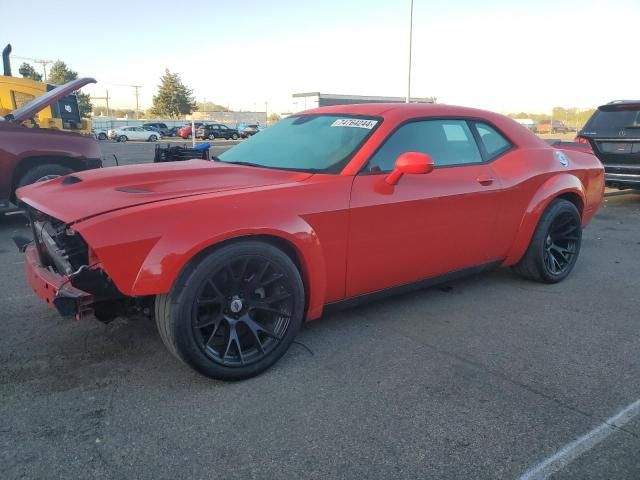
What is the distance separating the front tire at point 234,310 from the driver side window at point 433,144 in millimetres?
939

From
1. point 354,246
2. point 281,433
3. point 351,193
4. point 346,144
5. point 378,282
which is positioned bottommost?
point 281,433

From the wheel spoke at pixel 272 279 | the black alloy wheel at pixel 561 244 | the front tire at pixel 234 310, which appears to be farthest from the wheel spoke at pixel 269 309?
the black alloy wheel at pixel 561 244

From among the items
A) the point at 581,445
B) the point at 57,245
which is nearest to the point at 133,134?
the point at 57,245

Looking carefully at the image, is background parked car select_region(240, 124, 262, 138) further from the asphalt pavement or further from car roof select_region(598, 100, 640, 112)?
the asphalt pavement

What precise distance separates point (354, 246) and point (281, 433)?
1205 millimetres

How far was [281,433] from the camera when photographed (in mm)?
2305

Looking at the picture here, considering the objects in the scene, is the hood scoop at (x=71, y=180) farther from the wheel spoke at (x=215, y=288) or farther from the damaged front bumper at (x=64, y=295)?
the wheel spoke at (x=215, y=288)

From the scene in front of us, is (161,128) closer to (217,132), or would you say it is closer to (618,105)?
(217,132)

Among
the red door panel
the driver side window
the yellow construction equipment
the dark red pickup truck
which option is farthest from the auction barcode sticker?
the yellow construction equipment

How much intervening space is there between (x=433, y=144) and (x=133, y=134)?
42558 mm

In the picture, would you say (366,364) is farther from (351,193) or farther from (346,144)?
(346,144)

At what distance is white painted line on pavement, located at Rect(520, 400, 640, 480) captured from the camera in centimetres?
205

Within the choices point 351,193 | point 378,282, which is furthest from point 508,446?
point 351,193

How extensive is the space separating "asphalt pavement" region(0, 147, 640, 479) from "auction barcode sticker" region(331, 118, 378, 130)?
1.33 meters
